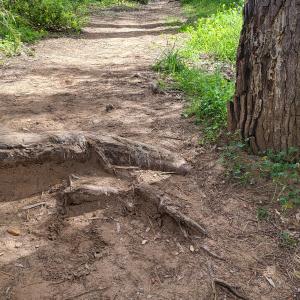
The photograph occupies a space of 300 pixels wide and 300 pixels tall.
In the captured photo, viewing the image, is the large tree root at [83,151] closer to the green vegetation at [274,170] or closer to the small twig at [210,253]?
the green vegetation at [274,170]

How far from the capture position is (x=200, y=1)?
57.3 ft

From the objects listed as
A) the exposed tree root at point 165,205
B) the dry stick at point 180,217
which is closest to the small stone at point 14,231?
the exposed tree root at point 165,205

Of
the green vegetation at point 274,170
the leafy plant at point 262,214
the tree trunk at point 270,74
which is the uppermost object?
the tree trunk at point 270,74

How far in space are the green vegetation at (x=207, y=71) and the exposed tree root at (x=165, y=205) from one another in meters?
1.10

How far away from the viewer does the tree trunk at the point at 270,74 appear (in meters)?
3.15

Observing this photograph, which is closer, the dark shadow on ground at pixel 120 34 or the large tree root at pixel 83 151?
the large tree root at pixel 83 151

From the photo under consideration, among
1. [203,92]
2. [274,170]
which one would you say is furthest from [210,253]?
[203,92]

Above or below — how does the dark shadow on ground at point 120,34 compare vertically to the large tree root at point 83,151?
above

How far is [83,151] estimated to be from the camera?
3.38 meters

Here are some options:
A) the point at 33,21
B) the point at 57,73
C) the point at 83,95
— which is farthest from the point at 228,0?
the point at 83,95

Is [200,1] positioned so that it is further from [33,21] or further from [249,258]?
[249,258]

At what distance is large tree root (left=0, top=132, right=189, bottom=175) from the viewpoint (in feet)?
10.5

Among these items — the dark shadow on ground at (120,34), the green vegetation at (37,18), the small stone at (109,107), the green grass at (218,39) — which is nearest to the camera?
the small stone at (109,107)

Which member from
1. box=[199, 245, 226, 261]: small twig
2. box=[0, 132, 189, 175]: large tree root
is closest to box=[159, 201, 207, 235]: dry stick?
box=[199, 245, 226, 261]: small twig
